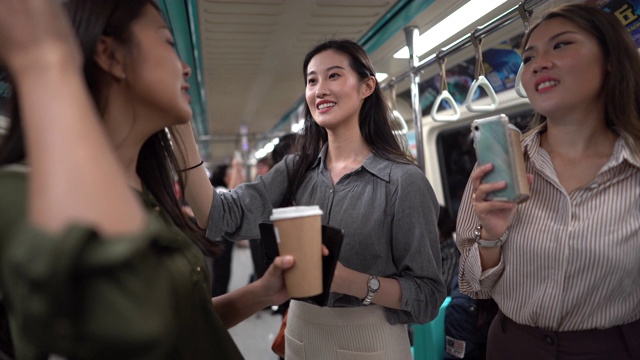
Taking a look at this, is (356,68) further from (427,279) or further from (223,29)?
(223,29)

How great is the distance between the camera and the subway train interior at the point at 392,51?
238 centimetres

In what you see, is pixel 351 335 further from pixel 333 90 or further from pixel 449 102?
pixel 449 102

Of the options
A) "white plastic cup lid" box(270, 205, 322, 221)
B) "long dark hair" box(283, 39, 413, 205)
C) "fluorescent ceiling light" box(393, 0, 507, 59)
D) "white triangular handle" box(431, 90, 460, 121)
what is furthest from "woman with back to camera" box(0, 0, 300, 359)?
"fluorescent ceiling light" box(393, 0, 507, 59)

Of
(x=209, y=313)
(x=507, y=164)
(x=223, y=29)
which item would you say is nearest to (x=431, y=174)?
(x=223, y=29)

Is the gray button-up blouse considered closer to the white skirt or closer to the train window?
the white skirt

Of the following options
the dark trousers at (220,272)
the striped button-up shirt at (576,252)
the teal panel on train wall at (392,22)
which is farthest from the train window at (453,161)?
the striped button-up shirt at (576,252)

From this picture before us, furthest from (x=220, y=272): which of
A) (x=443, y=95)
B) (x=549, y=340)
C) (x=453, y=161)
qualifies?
(x=549, y=340)

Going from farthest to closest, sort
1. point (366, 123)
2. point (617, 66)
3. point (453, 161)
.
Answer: point (453, 161)
point (366, 123)
point (617, 66)

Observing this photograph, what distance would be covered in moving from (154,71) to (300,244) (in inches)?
18.8

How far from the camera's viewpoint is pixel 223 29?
2.88 meters

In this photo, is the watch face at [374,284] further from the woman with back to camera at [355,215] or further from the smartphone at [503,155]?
the smartphone at [503,155]

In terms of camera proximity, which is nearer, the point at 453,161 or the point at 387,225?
the point at 387,225

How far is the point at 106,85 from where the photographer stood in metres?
0.83

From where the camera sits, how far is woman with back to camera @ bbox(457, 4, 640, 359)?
119cm
